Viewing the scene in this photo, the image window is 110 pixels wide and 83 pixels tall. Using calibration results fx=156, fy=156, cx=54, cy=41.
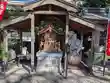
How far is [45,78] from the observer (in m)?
5.93

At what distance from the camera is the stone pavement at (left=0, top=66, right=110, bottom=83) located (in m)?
5.69

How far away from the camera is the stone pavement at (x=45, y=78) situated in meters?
5.69

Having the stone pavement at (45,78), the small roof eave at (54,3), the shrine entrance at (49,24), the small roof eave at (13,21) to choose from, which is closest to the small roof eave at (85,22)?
the shrine entrance at (49,24)

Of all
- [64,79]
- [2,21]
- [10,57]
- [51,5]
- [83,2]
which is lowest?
[64,79]

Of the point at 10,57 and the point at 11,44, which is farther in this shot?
the point at 11,44

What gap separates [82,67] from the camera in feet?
25.0

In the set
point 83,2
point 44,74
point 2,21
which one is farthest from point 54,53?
point 83,2

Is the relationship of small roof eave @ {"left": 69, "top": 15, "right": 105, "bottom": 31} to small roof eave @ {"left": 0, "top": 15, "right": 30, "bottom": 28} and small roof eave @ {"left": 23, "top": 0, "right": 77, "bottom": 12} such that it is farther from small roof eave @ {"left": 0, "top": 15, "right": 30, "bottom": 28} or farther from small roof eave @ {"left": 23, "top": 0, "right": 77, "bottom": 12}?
small roof eave @ {"left": 0, "top": 15, "right": 30, "bottom": 28}

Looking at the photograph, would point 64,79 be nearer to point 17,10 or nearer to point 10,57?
point 10,57

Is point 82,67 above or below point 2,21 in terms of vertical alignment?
below

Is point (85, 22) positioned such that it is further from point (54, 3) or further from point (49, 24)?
point (49, 24)

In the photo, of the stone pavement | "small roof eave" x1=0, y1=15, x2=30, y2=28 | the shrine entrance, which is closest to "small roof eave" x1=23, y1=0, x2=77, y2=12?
the shrine entrance

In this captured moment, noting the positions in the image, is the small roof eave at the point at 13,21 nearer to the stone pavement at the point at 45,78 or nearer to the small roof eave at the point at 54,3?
the small roof eave at the point at 54,3

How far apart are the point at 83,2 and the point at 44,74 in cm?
859
